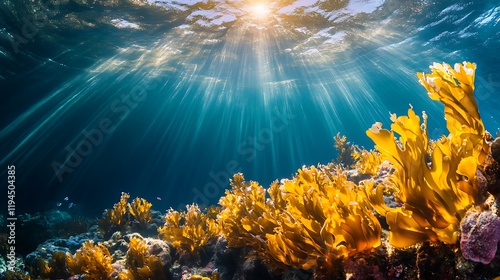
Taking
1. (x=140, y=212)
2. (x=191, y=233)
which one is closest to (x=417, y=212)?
(x=191, y=233)

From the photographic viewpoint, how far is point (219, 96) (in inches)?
1668

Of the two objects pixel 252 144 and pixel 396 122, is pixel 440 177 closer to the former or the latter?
pixel 396 122

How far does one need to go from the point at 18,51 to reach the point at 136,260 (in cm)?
1932

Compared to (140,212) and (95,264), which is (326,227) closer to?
(95,264)

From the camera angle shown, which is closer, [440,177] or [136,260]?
[440,177]

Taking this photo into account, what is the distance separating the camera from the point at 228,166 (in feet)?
184

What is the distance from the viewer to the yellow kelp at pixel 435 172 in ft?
5.54

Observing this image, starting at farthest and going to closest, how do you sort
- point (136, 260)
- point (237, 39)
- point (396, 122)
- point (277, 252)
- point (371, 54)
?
point (371, 54)
point (237, 39)
point (136, 260)
point (277, 252)
point (396, 122)

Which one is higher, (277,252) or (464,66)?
(464,66)

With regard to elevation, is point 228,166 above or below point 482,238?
below

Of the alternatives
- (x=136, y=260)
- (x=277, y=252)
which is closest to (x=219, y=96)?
(x=136, y=260)
